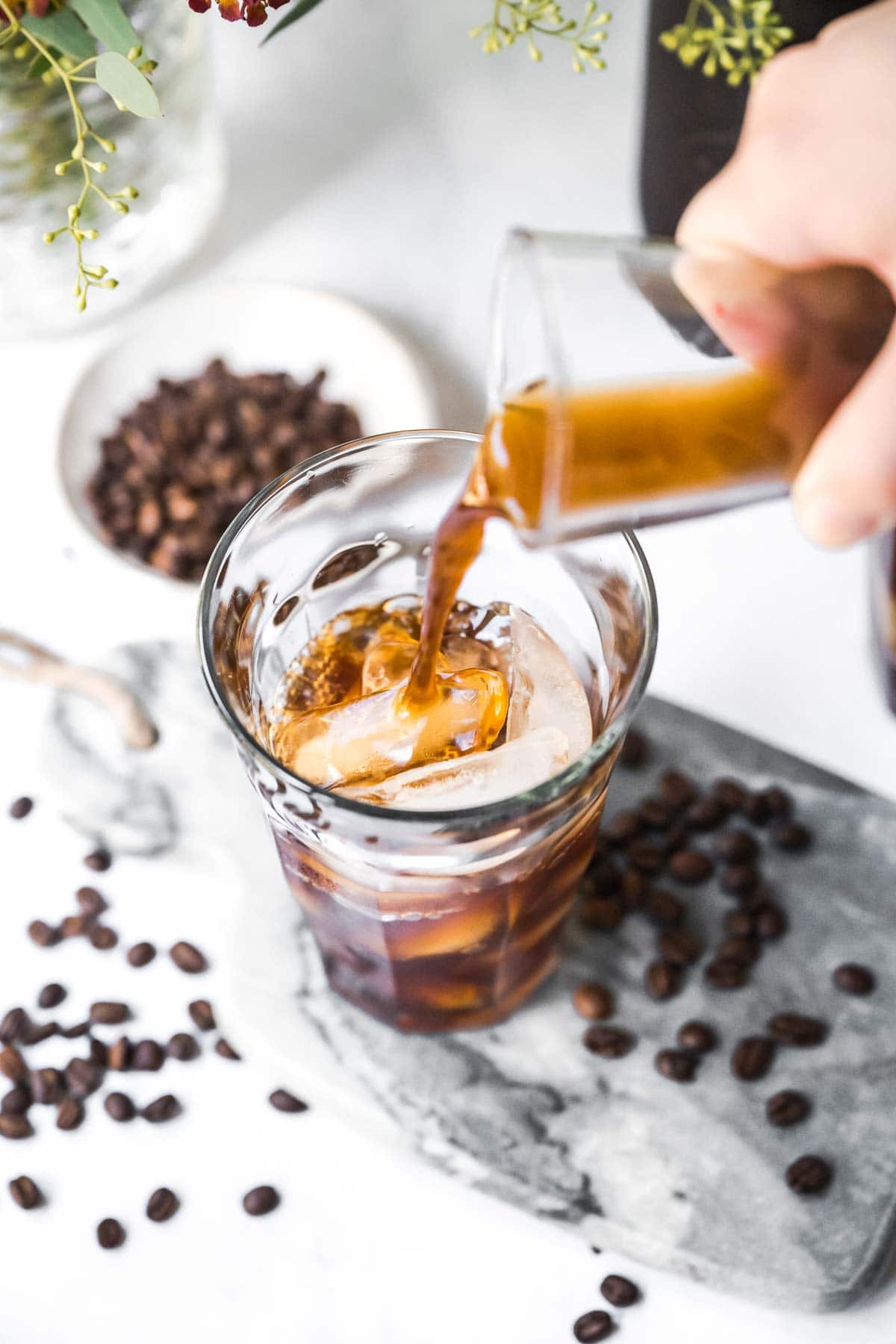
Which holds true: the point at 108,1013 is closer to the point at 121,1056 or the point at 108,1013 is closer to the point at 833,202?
the point at 121,1056

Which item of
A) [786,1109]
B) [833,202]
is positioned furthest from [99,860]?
[833,202]

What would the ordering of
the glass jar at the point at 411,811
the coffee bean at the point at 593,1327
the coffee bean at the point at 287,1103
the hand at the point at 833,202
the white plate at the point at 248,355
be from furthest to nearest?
the white plate at the point at 248,355, the coffee bean at the point at 287,1103, the coffee bean at the point at 593,1327, the glass jar at the point at 411,811, the hand at the point at 833,202

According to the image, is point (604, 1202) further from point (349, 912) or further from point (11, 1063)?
point (11, 1063)

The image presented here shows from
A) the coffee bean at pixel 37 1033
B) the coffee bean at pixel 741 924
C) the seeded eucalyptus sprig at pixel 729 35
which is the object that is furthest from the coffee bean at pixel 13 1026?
the seeded eucalyptus sprig at pixel 729 35

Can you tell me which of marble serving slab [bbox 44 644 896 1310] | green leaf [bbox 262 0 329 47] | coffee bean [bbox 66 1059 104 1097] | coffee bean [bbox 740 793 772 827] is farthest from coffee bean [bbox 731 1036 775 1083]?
green leaf [bbox 262 0 329 47]

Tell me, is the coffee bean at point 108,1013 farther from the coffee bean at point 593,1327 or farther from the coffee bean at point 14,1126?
the coffee bean at point 593,1327
